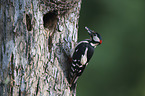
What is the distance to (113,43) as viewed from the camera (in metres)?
11.2

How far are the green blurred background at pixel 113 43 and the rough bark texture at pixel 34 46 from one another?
21.1ft

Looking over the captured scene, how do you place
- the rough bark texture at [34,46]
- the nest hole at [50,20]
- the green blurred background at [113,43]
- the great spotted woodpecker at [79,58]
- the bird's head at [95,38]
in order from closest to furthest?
the rough bark texture at [34,46]
the nest hole at [50,20]
the great spotted woodpecker at [79,58]
the bird's head at [95,38]
the green blurred background at [113,43]

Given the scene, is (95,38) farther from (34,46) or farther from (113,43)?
(113,43)

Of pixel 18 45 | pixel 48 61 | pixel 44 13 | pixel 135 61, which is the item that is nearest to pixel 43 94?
→ pixel 48 61

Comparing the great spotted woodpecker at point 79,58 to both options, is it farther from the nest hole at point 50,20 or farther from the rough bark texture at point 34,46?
the nest hole at point 50,20

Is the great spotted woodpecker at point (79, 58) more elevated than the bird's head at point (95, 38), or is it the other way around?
the bird's head at point (95, 38)

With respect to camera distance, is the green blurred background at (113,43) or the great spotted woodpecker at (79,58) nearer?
the great spotted woodpecker at (79,58)

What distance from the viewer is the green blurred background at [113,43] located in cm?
1118

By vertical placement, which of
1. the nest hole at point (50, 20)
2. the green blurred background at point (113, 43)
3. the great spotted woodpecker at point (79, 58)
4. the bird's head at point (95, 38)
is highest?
the nest hole at point (50, 20)

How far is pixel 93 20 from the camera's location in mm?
11555

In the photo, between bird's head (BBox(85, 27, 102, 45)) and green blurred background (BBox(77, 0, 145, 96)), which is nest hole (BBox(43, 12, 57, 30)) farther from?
green blurred background (BBox(77, 0, 145, 96))

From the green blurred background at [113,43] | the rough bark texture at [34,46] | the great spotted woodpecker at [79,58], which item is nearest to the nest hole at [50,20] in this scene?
the rough bark texture at [34,46]

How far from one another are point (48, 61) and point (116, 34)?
7.17 metres

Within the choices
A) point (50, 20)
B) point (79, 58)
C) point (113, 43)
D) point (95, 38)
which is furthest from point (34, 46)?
point (113, 43)
